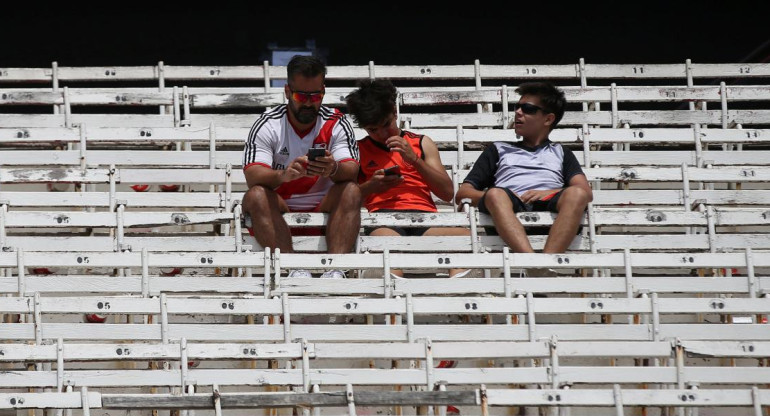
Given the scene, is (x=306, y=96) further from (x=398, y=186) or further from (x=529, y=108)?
(x=529, y=108)

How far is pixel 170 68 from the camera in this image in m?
8.34

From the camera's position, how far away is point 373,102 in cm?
660

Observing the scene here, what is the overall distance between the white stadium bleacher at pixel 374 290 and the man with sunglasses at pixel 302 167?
154 millimetres

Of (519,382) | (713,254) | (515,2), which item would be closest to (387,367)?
(519,382)

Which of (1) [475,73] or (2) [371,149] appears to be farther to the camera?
(1) [475,73]

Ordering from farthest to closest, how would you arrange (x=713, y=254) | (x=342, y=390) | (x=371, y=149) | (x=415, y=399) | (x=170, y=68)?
(x=170, y=68), (x=371, y=149), (x=713, y=254), (x=342, y=390), (x=415, y=399)

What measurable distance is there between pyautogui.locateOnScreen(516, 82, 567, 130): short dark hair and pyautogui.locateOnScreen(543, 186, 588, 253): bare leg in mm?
591

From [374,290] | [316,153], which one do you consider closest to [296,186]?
[316,153]

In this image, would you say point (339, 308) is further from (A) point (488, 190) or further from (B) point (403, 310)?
(A) point (488, 190)

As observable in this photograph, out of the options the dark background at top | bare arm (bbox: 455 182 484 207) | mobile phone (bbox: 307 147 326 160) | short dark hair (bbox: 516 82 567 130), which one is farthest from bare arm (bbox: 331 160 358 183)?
the dark background at top

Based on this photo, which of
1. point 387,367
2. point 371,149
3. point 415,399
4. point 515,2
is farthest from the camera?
point 515,2

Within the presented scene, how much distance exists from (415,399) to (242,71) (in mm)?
4168

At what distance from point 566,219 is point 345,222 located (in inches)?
41.6

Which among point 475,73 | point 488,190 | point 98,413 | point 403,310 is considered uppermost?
point 475,73
